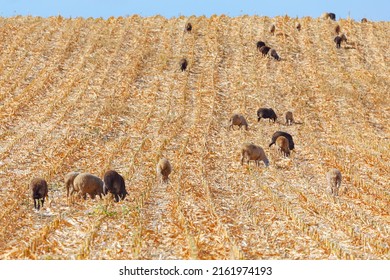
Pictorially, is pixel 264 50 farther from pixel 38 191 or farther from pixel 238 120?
pixel 38 191

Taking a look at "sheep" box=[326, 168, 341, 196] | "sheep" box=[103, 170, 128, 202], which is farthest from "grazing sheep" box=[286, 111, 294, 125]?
"sheep" box=[103, 170, 128, 202]

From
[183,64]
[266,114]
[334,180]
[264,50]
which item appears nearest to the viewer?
[334,180]

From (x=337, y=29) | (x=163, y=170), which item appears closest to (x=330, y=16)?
(x=337, y=29)

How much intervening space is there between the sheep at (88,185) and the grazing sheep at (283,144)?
879 centimetres

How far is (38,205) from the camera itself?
597 inches

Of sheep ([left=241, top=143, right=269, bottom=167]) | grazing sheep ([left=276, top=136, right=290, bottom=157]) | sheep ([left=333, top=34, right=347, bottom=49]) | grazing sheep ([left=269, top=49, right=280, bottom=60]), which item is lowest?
sheep ([left=241, top=143, right=269, bottom=167])

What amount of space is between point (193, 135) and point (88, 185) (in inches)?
383

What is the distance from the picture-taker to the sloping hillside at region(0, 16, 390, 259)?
1289 centimetres

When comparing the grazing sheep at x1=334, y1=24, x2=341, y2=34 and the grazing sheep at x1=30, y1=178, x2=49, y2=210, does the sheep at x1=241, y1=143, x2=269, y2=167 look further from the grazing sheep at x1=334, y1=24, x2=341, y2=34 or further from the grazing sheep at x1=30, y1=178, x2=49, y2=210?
the grazing sheep at x1=334, y1=24, x2=341, y2=34

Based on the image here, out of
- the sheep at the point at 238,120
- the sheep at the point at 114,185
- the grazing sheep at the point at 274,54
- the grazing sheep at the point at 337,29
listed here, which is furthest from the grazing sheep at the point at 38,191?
the grazing sheep at the point at 337,29

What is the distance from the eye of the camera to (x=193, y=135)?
24.8 metres

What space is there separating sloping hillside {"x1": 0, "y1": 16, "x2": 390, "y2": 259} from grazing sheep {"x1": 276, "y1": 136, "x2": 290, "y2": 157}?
37cm

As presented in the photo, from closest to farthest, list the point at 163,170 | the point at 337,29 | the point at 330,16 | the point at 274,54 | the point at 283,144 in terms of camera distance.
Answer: the point at 163,170, the point at 283,144, the point at 274,54, the point at 337,29, the point at 330,16

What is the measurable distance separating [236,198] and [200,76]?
19856mm
